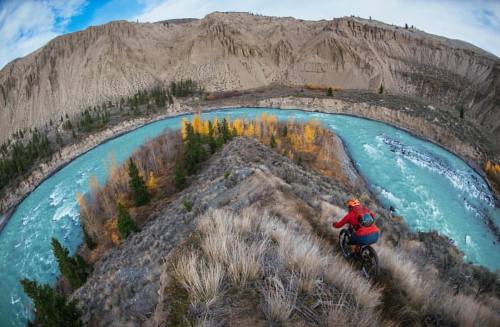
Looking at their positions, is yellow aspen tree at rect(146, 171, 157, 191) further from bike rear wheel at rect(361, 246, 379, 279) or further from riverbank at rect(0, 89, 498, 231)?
bike rear wheel at rect(361, 246, 379, 279)

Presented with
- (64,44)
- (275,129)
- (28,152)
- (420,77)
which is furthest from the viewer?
(64,44)

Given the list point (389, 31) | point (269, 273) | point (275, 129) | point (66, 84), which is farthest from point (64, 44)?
point (269, 273)

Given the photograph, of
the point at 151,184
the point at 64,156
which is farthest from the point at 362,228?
the point at 64,156

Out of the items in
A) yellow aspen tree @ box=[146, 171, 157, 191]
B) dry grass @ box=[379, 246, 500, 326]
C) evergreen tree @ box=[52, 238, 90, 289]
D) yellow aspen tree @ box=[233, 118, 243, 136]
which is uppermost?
dry grass @ box=[379, 246, 500, 326]

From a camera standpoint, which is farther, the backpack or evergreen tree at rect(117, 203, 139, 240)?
evergreen tree at rect(117, 203, 139, 240)

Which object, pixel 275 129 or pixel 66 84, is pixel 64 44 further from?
pixel 275 129

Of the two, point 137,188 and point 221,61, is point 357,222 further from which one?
point 221,61

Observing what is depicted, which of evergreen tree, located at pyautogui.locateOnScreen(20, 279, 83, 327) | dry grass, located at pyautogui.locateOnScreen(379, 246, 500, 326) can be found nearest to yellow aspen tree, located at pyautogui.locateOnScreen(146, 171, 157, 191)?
evergreen tree, located at pyautogui.locateOnScreen(20, 279, 83, 327)
